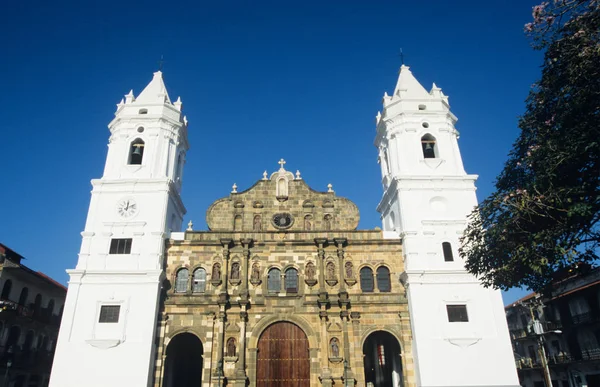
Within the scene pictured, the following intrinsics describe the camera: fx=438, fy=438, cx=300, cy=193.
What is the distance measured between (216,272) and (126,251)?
532 cm

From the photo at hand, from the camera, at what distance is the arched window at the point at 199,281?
25234 millimetres

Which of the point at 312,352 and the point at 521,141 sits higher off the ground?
the point at 521,141

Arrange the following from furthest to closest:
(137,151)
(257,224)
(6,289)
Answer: (137,151) → (6,289) → (257,224)

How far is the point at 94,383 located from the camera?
21828 millimetres

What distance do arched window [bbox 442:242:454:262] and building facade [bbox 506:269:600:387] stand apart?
7.77 m

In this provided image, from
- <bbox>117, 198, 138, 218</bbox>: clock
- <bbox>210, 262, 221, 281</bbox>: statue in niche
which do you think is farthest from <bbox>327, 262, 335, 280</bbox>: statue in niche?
<bbox>117, 198, 138, 218</bbox>: clock

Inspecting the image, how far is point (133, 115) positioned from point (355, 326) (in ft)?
64.0

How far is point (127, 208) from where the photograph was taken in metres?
26.3

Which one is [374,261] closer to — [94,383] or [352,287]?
[352,287]

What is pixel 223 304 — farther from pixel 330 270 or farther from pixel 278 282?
pixel 330 270

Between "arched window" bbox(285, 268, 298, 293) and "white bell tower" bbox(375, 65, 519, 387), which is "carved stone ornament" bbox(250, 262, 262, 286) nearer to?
"arched window" bbox(285, 268, 298, 293)

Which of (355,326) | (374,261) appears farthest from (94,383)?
(374,261)

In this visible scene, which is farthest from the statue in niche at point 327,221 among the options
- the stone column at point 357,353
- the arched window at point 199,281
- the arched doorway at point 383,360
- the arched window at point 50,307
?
the arched window at point 50,307

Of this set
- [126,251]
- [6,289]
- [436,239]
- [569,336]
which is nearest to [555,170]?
[436,239]
